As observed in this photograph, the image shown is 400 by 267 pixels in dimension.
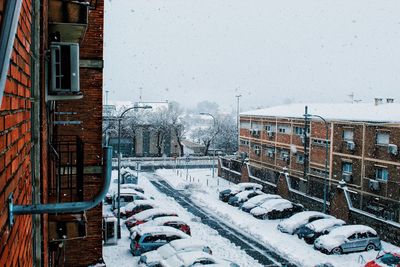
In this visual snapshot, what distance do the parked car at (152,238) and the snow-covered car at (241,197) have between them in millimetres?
10866

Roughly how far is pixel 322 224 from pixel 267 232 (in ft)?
9.59

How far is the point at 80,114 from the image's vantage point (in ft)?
33.0

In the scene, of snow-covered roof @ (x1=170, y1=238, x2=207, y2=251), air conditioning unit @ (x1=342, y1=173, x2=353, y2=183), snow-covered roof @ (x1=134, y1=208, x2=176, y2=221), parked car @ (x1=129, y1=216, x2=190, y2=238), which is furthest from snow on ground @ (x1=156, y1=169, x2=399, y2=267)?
air conditioning unit @ (x1=342, y1=173, x2=353, y2=183)

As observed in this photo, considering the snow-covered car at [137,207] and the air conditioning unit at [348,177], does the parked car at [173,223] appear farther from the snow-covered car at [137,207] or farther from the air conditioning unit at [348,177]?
the air conditioning unit at [348,177]

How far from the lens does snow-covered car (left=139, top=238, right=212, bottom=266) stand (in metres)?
17.9

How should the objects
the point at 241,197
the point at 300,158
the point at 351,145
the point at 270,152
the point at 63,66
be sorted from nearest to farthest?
1. the point at 63,66
2. the point at 351,145
3. the point at 241,197
4. the point at 300,158
5. the point at 270,152

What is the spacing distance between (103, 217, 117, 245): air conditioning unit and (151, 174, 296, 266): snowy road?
19.7 ft

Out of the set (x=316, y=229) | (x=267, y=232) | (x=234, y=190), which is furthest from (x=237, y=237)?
(x=234, y=190)

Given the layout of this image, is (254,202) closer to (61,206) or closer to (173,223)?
(173,223)

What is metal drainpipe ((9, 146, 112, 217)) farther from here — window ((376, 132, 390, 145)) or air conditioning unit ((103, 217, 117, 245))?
window ((376, 132, 390, 145))

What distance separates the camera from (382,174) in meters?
26.9

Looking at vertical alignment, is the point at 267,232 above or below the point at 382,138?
below

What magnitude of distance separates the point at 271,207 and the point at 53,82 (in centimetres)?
2294

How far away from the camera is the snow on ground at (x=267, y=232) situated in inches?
789
